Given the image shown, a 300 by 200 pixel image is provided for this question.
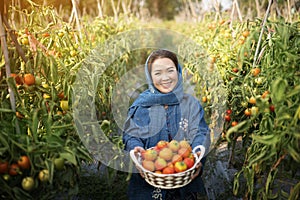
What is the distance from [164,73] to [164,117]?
200 millimetres

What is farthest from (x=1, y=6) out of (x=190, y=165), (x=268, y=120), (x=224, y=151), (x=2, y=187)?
(x=224, y=151)

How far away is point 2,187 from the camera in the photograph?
106 cm

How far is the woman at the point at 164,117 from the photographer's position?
1528mm

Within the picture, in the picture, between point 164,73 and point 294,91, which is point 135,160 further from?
point 294,91

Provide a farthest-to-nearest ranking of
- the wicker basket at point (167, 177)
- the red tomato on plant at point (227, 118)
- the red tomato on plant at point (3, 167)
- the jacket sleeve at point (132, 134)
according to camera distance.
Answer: the red tomato on plant at point (227, 118)
the jacket sleeve at point (132, 134)
the wicker basket at point (167, 177)
the red tomato on plant at point (3, 167)

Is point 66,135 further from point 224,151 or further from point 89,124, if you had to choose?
point 224,151

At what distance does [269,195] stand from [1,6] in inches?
48.6

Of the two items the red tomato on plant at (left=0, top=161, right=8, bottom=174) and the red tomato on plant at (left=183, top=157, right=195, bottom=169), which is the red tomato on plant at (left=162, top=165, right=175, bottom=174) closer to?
the red tomato on plant at (left=183, top=157, right=195, bottom=169)

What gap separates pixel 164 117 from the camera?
1.56 m

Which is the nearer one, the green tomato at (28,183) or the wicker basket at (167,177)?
the green tomato at (28,183)

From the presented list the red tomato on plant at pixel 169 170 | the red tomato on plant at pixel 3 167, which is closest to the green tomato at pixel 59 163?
the red tomato on plant at pixel 3 167

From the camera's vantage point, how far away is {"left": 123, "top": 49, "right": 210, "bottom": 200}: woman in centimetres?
153

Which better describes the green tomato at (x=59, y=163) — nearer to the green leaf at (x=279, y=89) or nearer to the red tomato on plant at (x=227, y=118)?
the green leaf at (x=279, y=89)

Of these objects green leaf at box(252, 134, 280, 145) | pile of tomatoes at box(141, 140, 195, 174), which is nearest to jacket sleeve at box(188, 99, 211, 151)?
pile of tomatoes at box(141, 140, 195, 174)
